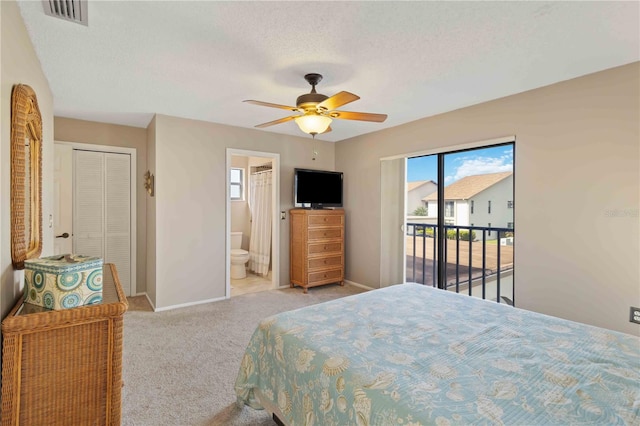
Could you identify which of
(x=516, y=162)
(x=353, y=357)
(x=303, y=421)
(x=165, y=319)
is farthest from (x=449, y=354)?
(x=165, y=319)

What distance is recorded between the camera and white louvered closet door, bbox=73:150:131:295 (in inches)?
161

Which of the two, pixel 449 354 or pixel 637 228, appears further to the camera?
pixel 637 228

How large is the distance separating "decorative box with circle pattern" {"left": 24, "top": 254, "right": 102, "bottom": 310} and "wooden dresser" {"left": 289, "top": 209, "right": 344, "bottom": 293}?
3.27 metres

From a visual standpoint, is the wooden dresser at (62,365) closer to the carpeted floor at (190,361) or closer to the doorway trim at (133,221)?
the carpeted floor at (190,361)

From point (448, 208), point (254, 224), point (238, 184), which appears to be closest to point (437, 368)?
point (448, 208)

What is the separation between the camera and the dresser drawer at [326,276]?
15.5ft

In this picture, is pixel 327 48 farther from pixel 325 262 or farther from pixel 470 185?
pixel 325 262

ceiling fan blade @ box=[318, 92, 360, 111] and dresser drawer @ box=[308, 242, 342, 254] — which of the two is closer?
ceiling fan blade @ box=[318, 92, 360, 111]

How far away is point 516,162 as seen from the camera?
3133 millimetres

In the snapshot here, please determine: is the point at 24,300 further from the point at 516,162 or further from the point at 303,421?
the point at 516,162

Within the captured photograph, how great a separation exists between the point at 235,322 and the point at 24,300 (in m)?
2.20

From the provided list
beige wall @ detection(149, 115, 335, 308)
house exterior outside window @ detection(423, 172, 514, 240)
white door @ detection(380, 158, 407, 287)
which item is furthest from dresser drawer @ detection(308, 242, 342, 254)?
house exterior outside window @ detection(423, 172, 514, 240)

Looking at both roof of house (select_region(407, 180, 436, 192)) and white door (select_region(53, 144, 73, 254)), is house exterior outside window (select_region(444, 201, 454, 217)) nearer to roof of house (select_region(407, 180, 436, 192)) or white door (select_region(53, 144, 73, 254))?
roof of house (select_region(407, 180, 436, 192))

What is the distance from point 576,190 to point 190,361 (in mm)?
3559
